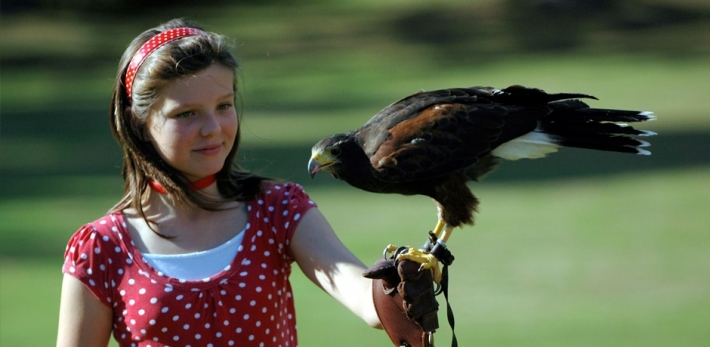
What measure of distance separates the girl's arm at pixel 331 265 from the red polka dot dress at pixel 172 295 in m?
0.13

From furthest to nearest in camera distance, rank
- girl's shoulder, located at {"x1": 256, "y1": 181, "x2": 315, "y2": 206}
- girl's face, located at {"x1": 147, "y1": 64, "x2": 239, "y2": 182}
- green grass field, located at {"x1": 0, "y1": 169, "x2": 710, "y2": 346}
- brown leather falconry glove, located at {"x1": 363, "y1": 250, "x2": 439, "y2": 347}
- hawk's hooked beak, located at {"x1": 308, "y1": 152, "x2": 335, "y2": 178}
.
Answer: green grass field, located at {"x1": 0, "y1": 169, "x2": 710, "y2": 346}
hawk's hooked beak, located at {"x1": 308, "y1": 152, "x2": 335, "y2": 178}
girl's shoulder, located at {"x1": 256, "y1": 181, "x2": 315, "y2": 206}
girl's face, located at {"x1": 147, "y1": 64, "x2": 239, "y2": 182}
brown leather falconry glove, located at {"x1": 363, "y1": 250, "x2": 439, "y2": 347}

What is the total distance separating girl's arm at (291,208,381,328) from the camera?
298 cm

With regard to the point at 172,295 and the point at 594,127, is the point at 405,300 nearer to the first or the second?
the point at 172,295

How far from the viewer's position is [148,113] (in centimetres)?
299

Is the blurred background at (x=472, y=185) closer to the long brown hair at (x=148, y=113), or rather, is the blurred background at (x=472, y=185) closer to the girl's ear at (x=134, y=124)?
the long brown hair at (x=148, y=113)

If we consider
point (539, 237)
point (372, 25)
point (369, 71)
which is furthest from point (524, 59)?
point (539, 237)

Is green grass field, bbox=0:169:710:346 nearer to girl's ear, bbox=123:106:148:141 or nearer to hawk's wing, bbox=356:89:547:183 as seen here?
hawk's wing, bbox=356:89:547:183

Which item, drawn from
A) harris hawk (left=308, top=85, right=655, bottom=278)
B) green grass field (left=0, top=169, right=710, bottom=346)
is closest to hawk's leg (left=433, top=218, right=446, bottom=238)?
harris hawk (left=308, top=85, right=655, bottom=278)

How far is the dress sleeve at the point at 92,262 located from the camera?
2938 mm

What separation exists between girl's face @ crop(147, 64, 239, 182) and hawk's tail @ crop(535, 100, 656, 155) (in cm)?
109

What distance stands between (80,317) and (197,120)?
2.24ft

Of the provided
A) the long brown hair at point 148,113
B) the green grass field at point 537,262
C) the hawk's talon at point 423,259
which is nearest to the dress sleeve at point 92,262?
the long brown hair at point 148,113

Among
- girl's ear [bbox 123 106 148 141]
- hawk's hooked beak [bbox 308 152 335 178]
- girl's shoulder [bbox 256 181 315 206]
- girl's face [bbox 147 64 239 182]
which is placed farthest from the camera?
hawk's hooked beak [bbox 308 152 335 178]

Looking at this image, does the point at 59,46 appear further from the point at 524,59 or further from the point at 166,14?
the point at 524,59
